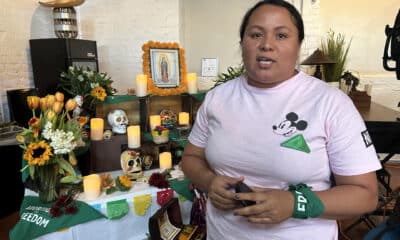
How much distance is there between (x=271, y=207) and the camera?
68cm

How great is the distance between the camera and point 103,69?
3.48 meters

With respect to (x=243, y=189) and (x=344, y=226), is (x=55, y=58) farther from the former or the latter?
(x=344, y=226)

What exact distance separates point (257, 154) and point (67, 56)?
230 centimetres

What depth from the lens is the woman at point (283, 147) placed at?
71 cm

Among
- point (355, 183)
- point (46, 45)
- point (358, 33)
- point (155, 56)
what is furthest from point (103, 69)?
point (355, 183)

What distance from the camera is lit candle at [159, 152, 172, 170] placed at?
5.37 feet

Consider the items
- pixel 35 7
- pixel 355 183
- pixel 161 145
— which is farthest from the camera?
pixel 35 7

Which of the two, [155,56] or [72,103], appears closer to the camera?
[72,103]

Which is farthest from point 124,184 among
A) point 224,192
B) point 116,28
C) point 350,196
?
point 116,28

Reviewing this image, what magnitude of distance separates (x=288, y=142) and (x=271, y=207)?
0.55ft

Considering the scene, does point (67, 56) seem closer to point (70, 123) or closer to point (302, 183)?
point (70, 123)

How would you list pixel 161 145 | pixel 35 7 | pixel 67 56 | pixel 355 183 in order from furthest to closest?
pixel 35 7 → pixel 67 56 → pixel 161 145 → pixel 355 183

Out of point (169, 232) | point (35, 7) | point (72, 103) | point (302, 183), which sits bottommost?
point (169, 232)

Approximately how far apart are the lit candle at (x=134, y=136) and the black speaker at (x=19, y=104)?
1.54 m
